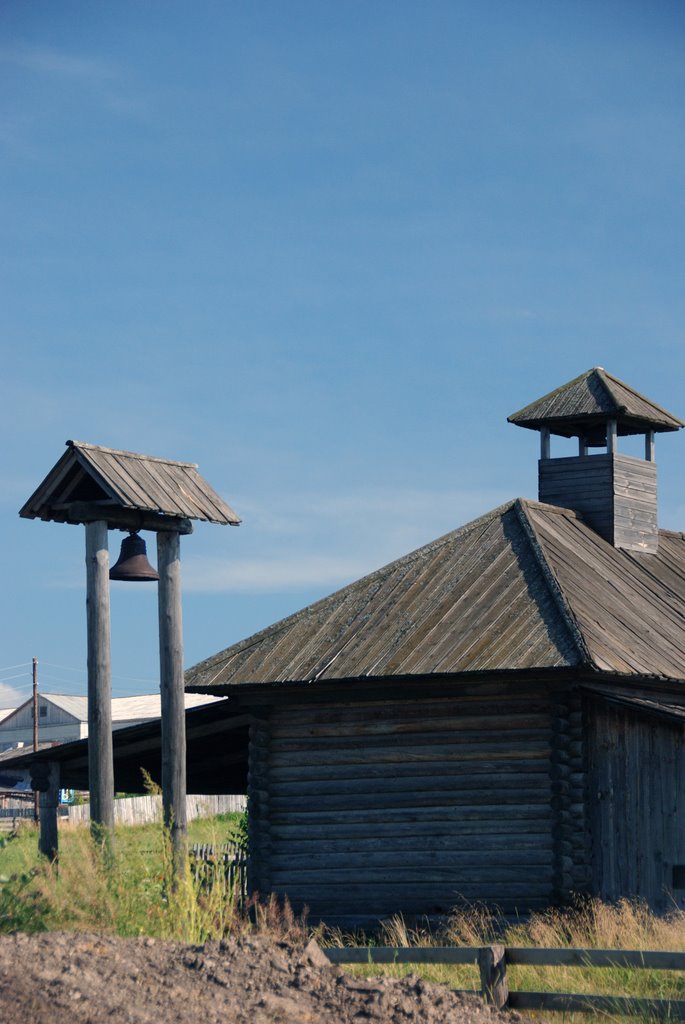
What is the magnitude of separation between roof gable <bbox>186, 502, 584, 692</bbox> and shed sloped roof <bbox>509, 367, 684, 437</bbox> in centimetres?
283

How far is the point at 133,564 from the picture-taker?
15.3 metres

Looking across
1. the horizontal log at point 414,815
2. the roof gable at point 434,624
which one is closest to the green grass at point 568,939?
the horizontal log at point 414,815

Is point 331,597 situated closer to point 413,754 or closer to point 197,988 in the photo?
point 413,754

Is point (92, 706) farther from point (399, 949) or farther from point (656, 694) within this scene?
point (656, 694)

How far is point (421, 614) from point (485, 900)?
3.86 m

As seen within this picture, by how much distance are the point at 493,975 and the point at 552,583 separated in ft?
29.6

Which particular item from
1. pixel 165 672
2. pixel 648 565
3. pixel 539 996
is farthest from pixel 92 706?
pixel 648 565

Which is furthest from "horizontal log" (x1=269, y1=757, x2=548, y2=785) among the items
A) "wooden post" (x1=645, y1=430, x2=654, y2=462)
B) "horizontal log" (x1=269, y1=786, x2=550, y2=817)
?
"wooden post" (x1=645, y1=430, x2=654, y2=462)

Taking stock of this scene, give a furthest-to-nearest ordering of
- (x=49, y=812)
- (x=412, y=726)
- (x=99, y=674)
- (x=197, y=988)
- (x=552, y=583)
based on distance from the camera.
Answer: (x=49, y=812)
(x=552, y=583)
(x=412, y=726)
(x=99, y=674)
(x=197, y=988)

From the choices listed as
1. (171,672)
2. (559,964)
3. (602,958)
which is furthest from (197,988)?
(171,672)

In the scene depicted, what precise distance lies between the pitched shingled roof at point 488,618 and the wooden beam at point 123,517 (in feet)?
11.9

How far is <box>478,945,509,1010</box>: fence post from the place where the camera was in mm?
10227

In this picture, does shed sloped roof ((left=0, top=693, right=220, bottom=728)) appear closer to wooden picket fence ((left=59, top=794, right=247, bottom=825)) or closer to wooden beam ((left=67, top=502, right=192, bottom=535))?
wooden picket fence ((left=59, top=794, right=247, bottom=825))

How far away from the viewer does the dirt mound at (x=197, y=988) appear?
8.54 m
